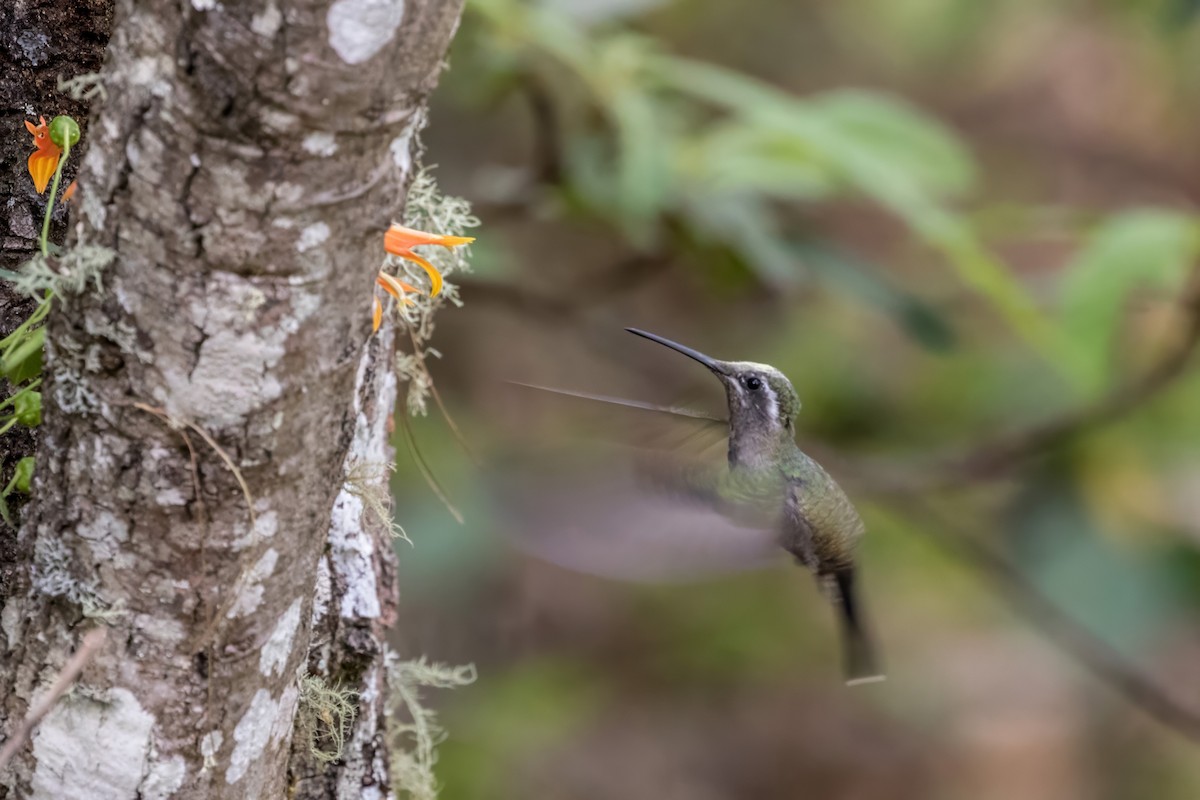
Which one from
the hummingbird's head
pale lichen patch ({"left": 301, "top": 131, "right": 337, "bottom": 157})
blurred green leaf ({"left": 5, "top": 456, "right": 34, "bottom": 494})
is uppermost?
the hummingbird's head

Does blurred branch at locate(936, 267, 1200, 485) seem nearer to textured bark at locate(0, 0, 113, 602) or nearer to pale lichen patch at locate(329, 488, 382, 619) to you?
pale lichen patch at locate(329, 488, 382, 619)

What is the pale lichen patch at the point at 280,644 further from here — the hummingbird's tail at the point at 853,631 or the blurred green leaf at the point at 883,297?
the blurred green leaf at the point at 883,297

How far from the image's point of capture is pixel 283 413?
94cm

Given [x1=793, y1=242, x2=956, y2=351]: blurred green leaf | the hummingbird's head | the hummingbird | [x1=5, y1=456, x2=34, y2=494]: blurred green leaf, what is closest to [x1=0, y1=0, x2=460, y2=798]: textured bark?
[x1=5, y1=456, x2=34, y2=494]: blurred green leaf

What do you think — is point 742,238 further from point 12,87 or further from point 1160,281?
point 12,87

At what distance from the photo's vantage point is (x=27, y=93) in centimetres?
131

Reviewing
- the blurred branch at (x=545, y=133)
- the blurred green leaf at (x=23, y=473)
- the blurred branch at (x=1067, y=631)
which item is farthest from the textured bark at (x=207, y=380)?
the blurred branch at (x=1067, y=631)

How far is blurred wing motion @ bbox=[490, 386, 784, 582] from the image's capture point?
1.60 m

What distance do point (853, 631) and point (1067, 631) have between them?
183cm

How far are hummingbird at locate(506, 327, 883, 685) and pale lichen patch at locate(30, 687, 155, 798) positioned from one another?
2.53ft

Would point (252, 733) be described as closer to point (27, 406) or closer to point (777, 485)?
point (27, 406)

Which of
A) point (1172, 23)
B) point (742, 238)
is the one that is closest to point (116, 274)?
point (742, 238)

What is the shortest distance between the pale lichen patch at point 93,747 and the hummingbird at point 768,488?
77cm

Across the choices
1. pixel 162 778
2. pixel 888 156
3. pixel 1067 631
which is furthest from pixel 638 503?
pixel 1067 631
